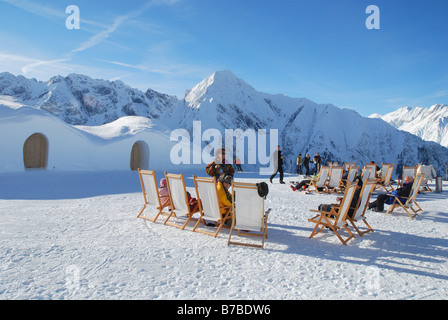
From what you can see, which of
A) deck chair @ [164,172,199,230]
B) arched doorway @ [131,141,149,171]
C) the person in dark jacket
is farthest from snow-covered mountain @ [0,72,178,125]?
the person in dark jacket

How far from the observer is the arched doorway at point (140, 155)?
768 inches

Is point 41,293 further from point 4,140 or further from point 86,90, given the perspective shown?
point 86,90

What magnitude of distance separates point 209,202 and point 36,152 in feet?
46.4

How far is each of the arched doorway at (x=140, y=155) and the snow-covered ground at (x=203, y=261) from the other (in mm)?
13021

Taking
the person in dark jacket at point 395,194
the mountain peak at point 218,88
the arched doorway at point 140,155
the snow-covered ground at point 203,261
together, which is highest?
the mountain peak at point 218,88

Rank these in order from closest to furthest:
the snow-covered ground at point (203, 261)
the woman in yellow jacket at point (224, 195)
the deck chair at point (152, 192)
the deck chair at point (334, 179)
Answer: the snow-covered ground at point (203, 261)
the woman in yellow jacket at point (224, 195)
the deck chair at point (152, 192)
the deck chair at point (334, 179)

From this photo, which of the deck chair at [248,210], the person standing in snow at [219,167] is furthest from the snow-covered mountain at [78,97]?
the deck chair at [248,210]

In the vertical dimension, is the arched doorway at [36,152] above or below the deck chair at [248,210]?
above

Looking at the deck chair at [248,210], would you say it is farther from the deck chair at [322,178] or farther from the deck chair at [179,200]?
the deck chair at [322,178]

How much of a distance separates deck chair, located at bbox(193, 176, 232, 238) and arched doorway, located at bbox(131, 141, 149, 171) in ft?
49.2

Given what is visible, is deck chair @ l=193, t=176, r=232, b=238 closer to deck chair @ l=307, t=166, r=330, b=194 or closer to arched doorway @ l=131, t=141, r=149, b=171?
deck chair @ l=307, t=166, r=330, b=194

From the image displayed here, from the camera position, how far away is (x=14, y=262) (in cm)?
363

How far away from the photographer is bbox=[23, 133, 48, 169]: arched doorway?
15367mm
